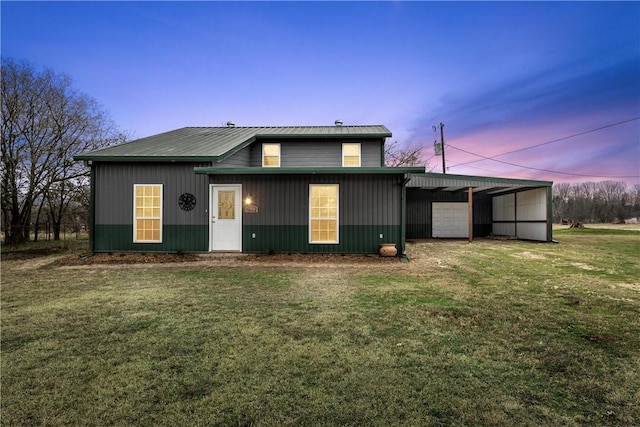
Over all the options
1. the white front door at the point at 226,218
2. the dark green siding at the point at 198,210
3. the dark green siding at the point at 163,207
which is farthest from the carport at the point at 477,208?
the dark green siding at the point at 163,207

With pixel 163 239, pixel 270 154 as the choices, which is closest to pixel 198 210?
pixel 163 239

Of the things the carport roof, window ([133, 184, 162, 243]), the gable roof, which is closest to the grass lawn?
window ([133, 184, 162, 243])

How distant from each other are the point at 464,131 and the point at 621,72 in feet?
31.2

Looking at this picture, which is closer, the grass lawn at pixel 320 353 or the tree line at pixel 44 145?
the grass lawn at pixel 320 353

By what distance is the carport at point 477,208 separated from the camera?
14594 mm

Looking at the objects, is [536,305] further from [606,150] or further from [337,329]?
[606,150]

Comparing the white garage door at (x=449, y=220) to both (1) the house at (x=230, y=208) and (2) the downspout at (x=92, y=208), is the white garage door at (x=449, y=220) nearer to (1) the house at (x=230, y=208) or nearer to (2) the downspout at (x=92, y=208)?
(1) the house at (x=230, y=208)

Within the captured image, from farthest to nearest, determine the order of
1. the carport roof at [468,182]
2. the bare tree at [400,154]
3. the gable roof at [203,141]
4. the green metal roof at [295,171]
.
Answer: the bare tree at [400,154]
the carport roof at [468,182]
the gable roof at [203,141]
the green metal roof at [295,171]

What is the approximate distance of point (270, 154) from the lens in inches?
499

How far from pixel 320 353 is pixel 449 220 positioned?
16.4 m

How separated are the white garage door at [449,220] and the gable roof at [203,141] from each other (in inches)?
266

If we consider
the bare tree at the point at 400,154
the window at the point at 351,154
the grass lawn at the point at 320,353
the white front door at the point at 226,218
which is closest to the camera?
the grass lawn at the point at 320,353

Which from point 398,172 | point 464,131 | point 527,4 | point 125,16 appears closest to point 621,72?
point 464,131

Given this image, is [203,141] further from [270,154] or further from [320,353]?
[320,353]
